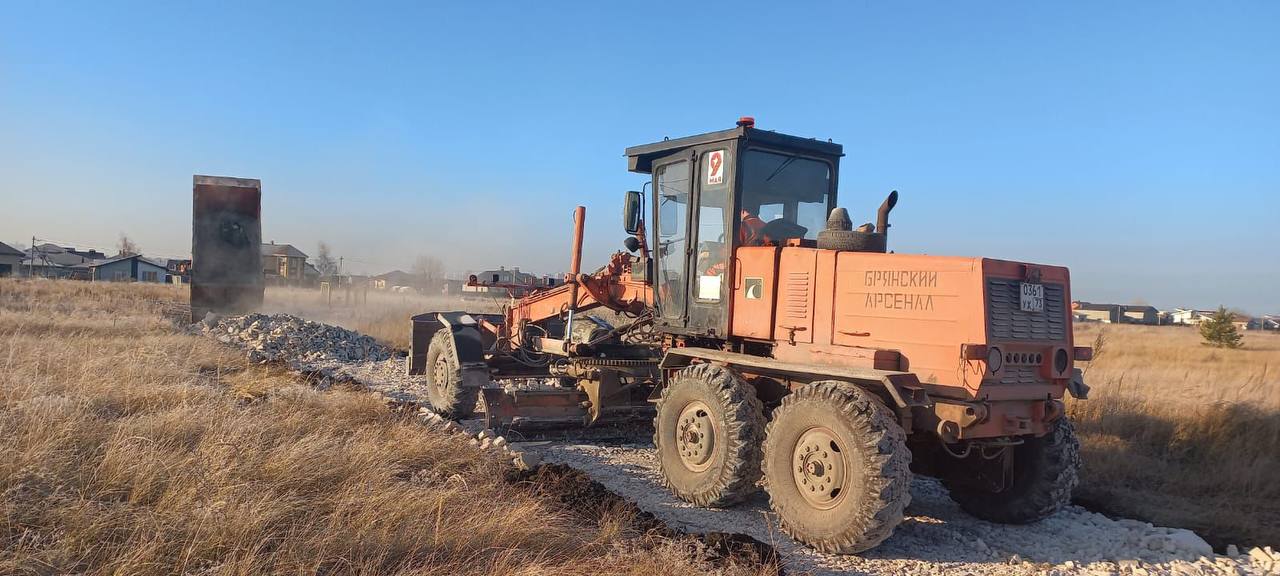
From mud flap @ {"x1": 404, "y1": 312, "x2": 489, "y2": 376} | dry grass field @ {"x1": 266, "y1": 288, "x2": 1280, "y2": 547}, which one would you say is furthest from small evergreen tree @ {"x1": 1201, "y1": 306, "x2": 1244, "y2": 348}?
mud flap @ {"x1": 404, "y1": 312, "x2": 489, "y2": 376}

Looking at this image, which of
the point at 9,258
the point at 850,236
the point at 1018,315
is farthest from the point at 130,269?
the point at 1018,315

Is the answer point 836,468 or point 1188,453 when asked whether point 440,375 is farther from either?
point 1188,453

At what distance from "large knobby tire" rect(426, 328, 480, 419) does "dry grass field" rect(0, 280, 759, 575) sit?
1.80m

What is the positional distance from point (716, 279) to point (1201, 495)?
4902mm

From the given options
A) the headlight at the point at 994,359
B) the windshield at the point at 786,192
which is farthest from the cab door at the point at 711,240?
the headlight at the point at 994,359

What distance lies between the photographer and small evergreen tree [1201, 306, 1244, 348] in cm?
A: 2877

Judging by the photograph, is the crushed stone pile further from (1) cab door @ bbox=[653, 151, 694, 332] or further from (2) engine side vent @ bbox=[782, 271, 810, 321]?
(2) engine side vent @ bbox=[782, 271, 810, 321]

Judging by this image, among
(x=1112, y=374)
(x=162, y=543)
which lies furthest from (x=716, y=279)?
(x=1112, y=374)

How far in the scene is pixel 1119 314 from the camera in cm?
6962

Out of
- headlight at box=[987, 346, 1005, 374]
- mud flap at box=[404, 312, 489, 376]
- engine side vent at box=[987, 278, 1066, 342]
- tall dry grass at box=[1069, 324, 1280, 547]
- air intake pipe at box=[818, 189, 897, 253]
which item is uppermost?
air intake pipe at box=[818, 189, 897, 253]

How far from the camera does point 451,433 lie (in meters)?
7.64

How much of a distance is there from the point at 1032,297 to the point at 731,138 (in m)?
2.67

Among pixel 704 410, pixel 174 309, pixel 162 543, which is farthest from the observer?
pixel 174 309

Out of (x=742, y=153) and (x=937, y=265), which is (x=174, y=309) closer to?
(x=742, y=153)
